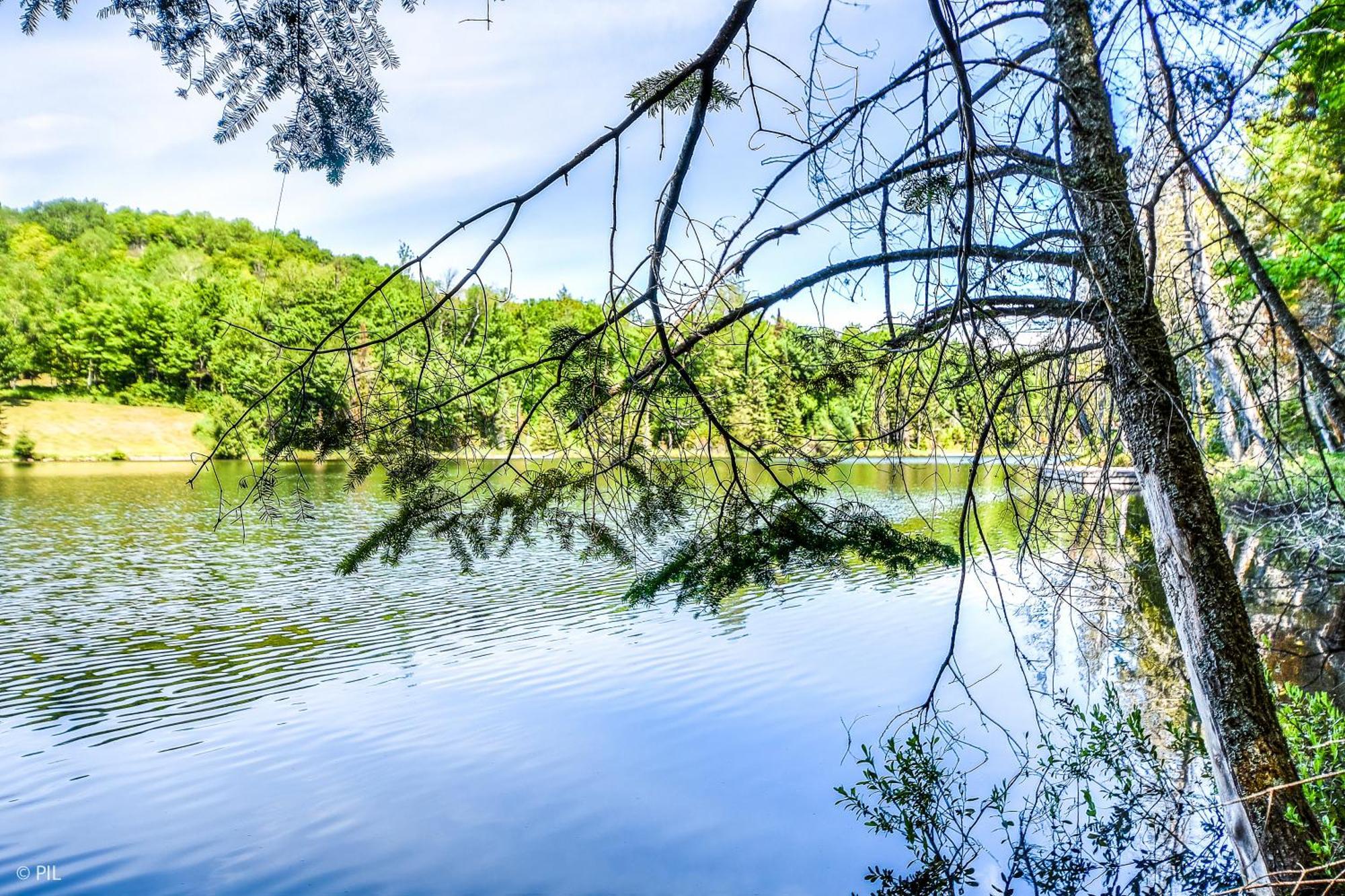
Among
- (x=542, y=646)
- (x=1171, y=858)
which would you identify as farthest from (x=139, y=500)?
(x=1171, y=858)

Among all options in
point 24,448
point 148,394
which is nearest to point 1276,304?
point 24,448

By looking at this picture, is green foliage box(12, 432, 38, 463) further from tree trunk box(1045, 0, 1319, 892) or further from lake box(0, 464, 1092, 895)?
tree trunk box(1045, 0, 1319, 892)

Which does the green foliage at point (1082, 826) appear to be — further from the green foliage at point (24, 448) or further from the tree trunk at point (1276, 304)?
the green foliage at point (24, 448)

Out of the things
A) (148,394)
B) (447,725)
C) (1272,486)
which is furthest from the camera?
(148,394)

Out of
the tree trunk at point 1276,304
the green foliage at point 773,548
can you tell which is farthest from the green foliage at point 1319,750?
the green foliage at point 773,548

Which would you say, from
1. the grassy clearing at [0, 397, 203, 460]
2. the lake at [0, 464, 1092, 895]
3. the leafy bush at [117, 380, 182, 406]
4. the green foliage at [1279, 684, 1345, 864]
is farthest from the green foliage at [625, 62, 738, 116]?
the leafy bush at [117, 380, 182, 406]

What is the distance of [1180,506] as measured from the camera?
91.5 inches

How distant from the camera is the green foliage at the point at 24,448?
90.0 ft

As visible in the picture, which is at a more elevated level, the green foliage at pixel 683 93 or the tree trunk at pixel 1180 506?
the green foliage at pixel 683 93

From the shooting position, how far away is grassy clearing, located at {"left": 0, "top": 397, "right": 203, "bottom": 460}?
28844 mm

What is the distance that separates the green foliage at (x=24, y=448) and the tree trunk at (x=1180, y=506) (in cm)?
3469

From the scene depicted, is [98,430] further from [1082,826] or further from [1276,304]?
[1276,304]

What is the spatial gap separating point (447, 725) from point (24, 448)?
98.5 ft

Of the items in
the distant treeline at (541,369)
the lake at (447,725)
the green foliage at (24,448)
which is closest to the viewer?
the distant treeline at (541,369)
